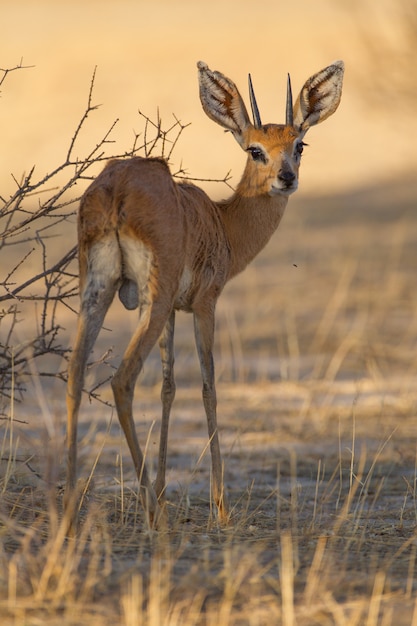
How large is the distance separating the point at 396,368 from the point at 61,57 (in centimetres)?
4238

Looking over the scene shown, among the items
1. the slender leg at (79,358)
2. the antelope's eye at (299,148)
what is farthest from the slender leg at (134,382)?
the antelope's eye at (299,148)

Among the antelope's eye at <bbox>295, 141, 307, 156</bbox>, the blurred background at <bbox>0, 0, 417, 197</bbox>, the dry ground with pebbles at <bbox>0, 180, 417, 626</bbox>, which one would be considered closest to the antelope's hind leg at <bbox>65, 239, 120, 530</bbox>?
the dry ground with pebbles at <bbox>0, 180, 417, 626</bbox>

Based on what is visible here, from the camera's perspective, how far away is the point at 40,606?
507 cm

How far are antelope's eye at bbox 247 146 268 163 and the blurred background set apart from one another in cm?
568

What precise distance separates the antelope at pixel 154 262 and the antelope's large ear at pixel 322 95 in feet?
1.42

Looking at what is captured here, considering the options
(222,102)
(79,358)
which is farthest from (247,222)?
(79,358)

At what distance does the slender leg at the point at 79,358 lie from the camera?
6180 millimetres

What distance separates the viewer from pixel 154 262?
645cm

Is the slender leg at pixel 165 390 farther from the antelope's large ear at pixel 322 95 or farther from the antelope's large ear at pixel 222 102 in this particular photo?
the antelope's large ear at pixel 322 95

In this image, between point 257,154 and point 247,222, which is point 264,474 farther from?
point 257,154

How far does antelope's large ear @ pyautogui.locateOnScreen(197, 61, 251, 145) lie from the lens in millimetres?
8266

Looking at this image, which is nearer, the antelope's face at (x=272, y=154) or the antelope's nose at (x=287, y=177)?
the antelope's nose at (x=287, y=177)

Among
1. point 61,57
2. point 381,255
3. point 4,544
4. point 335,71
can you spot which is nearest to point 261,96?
point 61,57

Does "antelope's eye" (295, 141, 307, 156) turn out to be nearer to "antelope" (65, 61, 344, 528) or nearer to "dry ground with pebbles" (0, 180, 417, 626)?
"antelope" (65, 61, 344, 528)
